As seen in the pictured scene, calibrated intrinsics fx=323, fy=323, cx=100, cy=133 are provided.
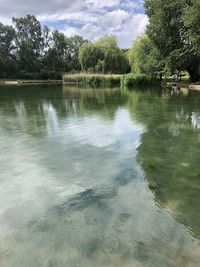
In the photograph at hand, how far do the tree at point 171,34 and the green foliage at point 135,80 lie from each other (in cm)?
458

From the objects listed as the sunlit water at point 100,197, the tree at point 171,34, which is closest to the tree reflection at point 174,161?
the sunlit water at point 100,197

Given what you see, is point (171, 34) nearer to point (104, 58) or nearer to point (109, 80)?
point (109, 80)

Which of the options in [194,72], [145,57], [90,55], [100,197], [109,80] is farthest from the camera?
[90,55]

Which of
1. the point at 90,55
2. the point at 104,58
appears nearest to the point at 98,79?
the point at 104,58

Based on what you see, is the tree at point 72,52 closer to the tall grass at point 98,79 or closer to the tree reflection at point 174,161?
the tall grass at point 98,79

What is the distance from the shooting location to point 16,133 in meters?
11.3

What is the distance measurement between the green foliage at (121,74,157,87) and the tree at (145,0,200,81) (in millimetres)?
4581

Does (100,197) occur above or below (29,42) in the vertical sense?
below

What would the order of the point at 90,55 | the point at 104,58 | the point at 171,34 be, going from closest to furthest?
the point at 171,34
the point at 104,58
the point at 90,55

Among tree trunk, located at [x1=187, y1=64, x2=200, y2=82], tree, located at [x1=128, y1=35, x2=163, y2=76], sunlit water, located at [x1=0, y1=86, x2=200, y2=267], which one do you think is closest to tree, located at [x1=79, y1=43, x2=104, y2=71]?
tree, located at [x1=128, y1=35, x2=163, y2=76]

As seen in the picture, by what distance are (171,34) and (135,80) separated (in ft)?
24.0

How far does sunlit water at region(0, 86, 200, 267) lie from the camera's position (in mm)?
4172

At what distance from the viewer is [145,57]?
41062mm

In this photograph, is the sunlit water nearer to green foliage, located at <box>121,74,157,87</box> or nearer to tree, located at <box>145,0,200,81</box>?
tree, located at <box>145,0,200,81</box>
